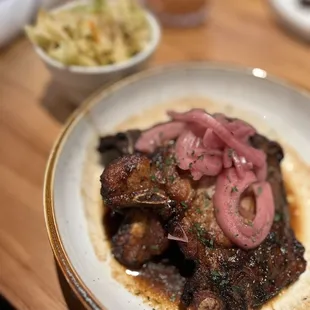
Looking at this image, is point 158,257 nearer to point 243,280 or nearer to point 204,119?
point 243,280

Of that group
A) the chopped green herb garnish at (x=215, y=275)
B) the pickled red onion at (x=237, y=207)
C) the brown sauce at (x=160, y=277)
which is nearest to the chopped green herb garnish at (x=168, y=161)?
the pickled red onion at (x=237, y=207)

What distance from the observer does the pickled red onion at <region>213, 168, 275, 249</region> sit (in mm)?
2002

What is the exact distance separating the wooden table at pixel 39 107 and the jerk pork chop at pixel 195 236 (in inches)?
Answer: 17.2

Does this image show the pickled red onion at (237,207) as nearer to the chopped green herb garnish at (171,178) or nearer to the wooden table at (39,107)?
the chopped green herb garnish at (171,178)

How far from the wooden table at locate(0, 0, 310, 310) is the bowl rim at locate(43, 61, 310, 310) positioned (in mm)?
Result: 328

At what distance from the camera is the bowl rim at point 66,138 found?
1809 millimetres

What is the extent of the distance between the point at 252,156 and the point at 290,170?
53 cm

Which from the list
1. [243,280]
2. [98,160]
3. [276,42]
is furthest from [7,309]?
[276,42]

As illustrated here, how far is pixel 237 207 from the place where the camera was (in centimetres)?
209

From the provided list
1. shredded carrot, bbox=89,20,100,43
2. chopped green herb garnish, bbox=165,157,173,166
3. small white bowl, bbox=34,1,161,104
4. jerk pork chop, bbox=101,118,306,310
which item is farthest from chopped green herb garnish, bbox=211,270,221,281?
shredded carrot, bbox=89,20,100,43

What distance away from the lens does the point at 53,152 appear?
91.4 inches

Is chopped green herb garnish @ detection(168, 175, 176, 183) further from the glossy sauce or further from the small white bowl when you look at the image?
the small white bowl

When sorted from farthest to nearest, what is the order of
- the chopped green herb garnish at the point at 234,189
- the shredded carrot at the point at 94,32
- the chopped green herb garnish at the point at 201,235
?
the shredded carrot at the point at 94,32 < the chopped green herb garnish at the point at 234,189 < the chopped green herb garnish at the point at 201,235

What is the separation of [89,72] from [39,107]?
538 millimetres
